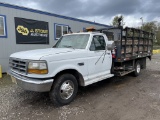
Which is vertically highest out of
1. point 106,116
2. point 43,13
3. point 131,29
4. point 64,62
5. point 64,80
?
point 43,13

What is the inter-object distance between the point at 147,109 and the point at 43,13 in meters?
7.69

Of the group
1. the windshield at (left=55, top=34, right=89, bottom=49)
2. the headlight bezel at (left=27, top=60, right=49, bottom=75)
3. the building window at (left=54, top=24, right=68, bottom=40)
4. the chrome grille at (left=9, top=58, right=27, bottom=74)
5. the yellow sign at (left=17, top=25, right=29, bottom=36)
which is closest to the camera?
the headlight bezel at (left=27, top=60, right=49, bottom=75)

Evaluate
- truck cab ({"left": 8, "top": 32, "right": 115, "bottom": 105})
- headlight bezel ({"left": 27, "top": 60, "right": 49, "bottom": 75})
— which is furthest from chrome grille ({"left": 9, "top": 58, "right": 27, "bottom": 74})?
headlight bezel ({"left": 27, "top": 60, "right": 49, "bottom": 75})

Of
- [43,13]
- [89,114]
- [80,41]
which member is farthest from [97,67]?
[43,13]

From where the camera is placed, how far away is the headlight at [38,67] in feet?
11.4

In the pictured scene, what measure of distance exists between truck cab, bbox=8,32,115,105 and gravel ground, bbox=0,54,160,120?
43 centimetres

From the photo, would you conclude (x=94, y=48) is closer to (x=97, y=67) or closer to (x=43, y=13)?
(x=97, y=67)

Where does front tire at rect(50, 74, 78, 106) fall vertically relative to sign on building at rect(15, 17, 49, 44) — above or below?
below

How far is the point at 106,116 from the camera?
3514 mm

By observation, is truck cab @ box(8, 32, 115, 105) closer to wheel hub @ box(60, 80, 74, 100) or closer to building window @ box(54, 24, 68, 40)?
wheel hub @ box(60, 80, 74, 100)

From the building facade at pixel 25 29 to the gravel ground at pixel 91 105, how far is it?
2.92m

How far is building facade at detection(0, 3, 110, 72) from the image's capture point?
7.61 meters

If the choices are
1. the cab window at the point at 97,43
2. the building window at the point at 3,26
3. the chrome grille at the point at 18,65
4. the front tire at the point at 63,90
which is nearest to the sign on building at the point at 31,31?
the building window at the point at 3,26

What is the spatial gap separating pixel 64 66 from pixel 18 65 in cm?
122
